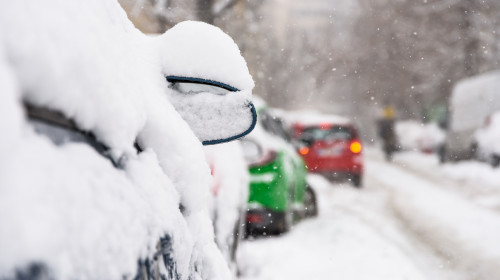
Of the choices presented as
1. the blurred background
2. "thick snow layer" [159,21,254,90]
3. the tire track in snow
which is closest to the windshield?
"thick snow layer" [159,21,254,90]

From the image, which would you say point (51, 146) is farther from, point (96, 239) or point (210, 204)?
point (210, 204)

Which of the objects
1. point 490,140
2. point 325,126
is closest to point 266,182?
point 325,126

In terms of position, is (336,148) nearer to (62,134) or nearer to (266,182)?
(266,182)

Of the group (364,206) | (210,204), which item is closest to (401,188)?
(364,206)

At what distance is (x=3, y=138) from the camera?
0.69 m

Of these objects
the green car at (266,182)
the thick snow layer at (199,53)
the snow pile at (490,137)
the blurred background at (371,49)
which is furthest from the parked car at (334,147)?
the thick snow layer at (199,53)

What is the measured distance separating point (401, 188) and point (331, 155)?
178cm

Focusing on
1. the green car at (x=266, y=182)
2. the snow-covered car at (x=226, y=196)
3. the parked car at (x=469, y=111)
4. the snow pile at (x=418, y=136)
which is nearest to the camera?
the snow-covered car at (x=226, y=196)

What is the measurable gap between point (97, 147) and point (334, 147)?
11.5 metres

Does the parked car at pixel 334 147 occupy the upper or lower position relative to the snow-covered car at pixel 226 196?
lower

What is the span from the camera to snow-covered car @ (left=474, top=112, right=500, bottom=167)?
12852mm

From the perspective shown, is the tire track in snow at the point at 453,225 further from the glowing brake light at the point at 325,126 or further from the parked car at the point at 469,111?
the parked car at the point at 469,111

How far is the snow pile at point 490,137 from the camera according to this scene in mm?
12796

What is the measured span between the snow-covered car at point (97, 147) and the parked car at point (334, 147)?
10.6 metres
